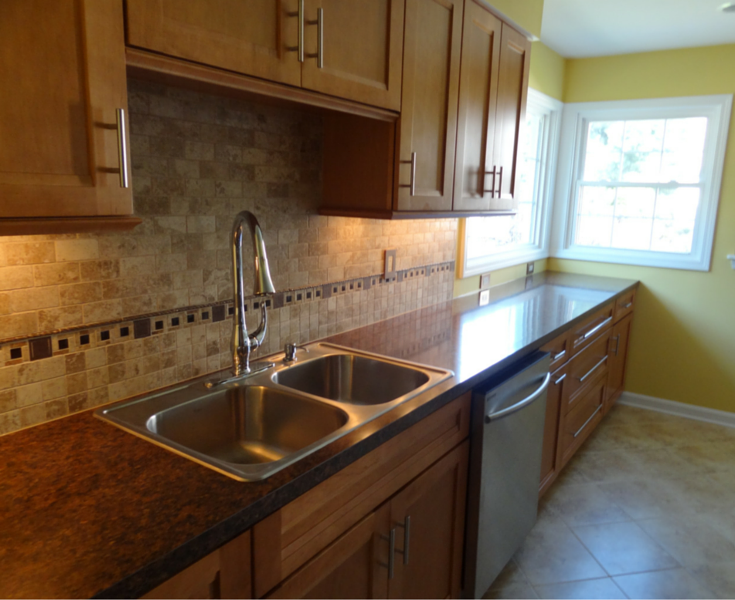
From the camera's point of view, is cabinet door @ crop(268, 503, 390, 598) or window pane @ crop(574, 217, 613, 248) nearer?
cabinet door @ crop(268, 503, 390, 598)

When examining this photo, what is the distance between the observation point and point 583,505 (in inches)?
107

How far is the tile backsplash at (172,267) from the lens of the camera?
1.25 meters

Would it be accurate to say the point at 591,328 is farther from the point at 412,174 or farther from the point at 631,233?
the point at 412,174

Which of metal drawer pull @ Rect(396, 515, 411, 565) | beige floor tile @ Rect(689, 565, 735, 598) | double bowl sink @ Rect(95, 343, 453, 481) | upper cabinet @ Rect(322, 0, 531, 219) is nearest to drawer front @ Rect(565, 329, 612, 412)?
beige floor tile @ Rect(689, 565, 735, 598)

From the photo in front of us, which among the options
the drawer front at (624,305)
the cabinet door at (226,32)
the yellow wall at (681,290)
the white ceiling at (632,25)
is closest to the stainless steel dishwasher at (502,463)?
the cabinet door at (226,32)

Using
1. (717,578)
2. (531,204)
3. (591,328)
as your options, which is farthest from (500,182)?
(717,578)

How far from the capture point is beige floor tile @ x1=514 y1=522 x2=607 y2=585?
7.30ft

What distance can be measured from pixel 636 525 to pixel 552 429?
60cm

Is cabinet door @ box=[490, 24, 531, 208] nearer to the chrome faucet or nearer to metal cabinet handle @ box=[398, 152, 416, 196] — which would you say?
metal cabinet handle @ box=[398, 152, 416, 196]

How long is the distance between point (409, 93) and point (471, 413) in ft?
3.48

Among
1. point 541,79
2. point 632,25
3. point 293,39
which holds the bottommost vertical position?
point 293,39

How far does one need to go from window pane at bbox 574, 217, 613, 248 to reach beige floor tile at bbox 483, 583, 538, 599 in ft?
9.14

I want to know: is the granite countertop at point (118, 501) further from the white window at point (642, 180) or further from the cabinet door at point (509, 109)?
the white window at point (642, 180)

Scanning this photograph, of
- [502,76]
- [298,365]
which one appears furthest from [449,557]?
[502,76]
